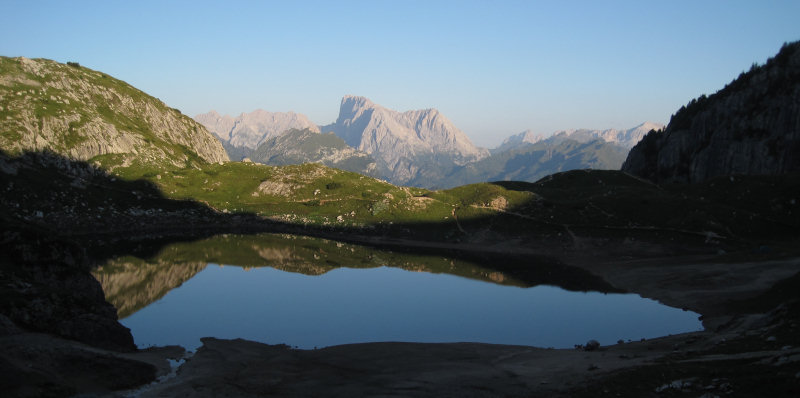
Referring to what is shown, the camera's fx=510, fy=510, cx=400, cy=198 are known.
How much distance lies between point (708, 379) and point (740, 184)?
11471 cm

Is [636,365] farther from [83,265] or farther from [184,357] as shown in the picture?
[83,265]

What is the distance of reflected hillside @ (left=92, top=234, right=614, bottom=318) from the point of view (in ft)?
208

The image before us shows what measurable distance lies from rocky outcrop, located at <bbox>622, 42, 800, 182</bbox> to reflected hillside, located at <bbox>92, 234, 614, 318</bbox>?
96.1 m

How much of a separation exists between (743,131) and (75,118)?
196129 millimetres

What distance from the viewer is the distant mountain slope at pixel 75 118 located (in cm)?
13500

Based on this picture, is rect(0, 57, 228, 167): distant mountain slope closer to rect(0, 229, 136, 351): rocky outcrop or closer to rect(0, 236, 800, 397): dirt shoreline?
rect(0, 229, 136, 351): rocky outcrop

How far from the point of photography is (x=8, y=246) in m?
40.9

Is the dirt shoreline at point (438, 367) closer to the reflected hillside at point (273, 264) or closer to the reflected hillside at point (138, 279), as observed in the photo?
the reflected hillside at point (138, 279)

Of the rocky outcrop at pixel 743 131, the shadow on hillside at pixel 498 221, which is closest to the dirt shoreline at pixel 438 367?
the shadow on hillside at pixel 498 221

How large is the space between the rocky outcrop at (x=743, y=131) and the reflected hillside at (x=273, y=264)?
96.1 meters

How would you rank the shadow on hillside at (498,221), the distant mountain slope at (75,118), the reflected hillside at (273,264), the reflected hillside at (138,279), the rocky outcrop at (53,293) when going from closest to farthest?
the rocky outcrop at (53,293), the reflected hillside at (138,279), the reflected hillside at (273,264), the shadow on hillside at (498,221), the distant mountain slope at (75,118)

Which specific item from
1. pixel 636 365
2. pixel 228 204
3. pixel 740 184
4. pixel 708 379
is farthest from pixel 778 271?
pixel 228 204

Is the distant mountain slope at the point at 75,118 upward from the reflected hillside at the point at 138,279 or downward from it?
upward

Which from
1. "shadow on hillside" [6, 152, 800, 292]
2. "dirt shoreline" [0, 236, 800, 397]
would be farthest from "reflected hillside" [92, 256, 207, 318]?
"dirt shoreline" [0, 236, 800, 397]
